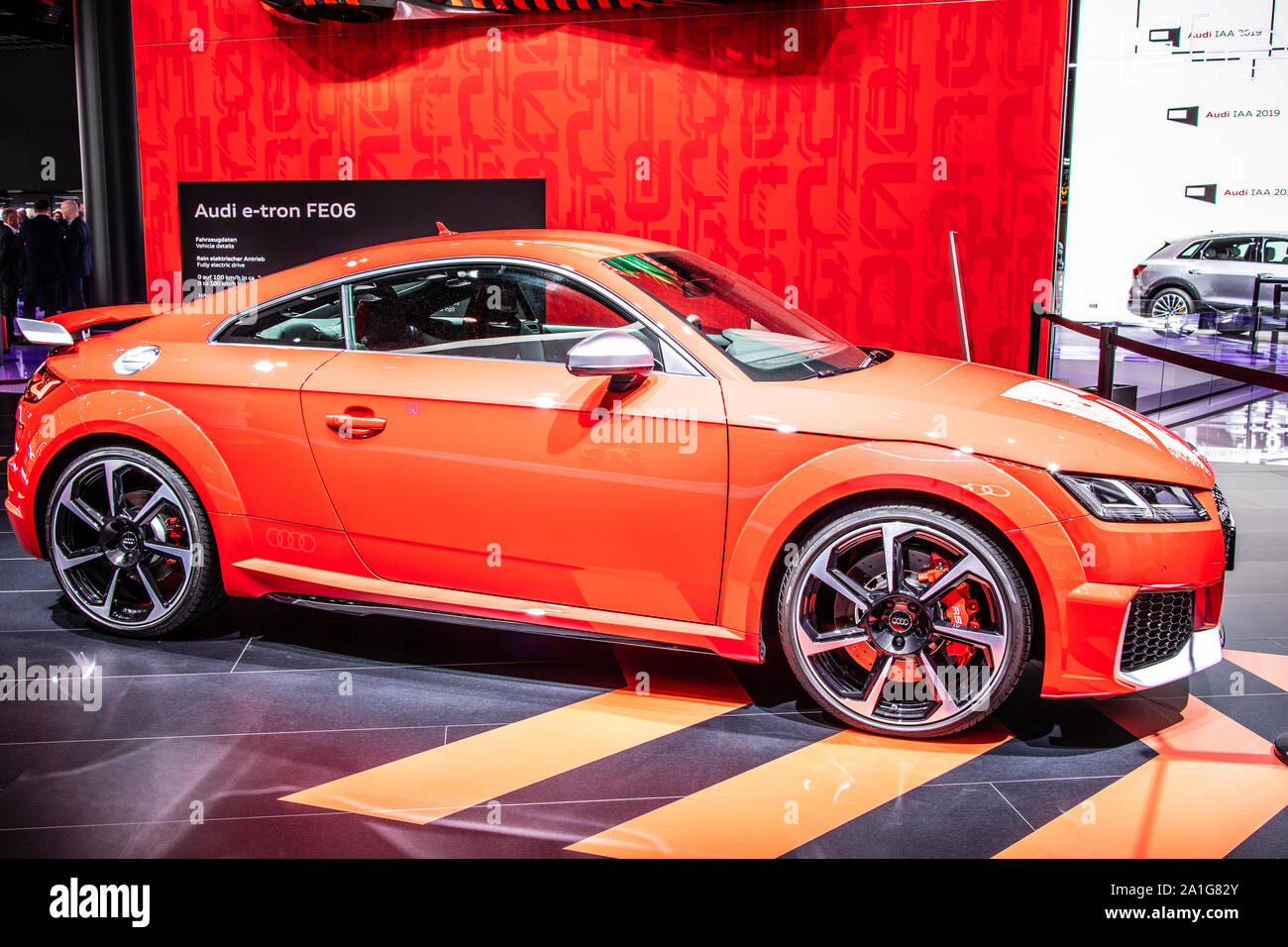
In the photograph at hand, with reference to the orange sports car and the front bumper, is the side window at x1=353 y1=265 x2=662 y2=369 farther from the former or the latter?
the front bumper

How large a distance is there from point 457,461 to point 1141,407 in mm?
6327

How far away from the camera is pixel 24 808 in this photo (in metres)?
2.70

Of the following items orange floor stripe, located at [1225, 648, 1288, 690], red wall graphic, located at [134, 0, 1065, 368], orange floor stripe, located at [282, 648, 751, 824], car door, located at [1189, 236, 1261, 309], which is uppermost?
red wall graphic, located at [134, 0, 1065, 368]

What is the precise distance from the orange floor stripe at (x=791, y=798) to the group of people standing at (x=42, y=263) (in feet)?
34.8

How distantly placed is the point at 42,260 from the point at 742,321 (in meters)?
10.3

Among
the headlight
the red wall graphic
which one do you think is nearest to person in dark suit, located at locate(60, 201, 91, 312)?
the red wall graphic

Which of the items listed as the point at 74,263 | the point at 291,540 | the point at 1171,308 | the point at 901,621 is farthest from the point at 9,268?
the point at 901,621

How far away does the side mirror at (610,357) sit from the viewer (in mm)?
2863

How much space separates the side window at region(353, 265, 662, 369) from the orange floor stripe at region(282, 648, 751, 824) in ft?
3.47

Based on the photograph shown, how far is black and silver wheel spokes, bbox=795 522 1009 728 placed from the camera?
2875 millimetres

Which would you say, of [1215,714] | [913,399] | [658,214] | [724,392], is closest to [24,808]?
[724,392]

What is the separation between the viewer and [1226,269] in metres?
7.32

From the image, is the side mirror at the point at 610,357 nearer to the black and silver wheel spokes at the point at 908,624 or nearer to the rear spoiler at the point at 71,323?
the black and silver wheel spokes at the point at 908,624

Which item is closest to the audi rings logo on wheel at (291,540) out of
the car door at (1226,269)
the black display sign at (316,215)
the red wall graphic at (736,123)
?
the black display sign at (316,215)
